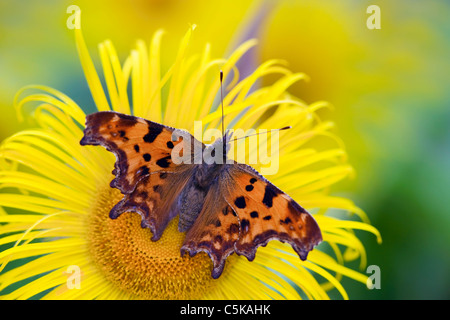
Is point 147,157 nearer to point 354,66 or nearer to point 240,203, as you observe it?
point 240,203

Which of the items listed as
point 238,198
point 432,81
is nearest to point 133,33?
point 238,198

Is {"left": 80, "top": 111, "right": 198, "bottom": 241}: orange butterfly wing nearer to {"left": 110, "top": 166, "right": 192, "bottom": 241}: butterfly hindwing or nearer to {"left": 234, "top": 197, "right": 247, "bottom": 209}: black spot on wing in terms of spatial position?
{"left": 110, "top": 166, "right": 192, "bottom": 241}: butterfly hindwing

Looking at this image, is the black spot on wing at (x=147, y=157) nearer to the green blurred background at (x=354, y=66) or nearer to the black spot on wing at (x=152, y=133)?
the black spot on wing at (x=152, y=133)

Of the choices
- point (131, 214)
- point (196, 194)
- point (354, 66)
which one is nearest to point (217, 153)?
point (196, 194)

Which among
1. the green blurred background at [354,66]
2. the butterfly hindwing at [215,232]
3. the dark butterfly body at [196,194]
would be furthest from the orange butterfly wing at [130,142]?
the green blurred background at [354,66]

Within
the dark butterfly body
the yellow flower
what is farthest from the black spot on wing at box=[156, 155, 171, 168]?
the yellow flower
